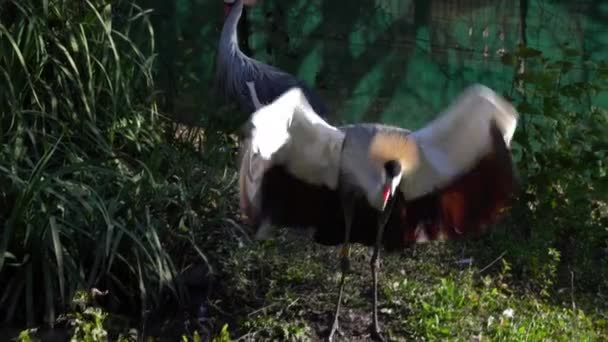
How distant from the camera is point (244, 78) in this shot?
7.15 m

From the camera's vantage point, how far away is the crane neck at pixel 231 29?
289 inches

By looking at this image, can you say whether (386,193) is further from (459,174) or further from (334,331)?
(334,331)

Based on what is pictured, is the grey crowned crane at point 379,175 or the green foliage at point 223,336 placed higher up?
the grey crowned crane at point 379,175

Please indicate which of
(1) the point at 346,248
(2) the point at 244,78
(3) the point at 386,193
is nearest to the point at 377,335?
(1) the point at 346,248

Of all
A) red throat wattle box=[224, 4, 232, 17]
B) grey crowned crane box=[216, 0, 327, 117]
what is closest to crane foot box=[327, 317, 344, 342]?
grey crowned crane box=[216, 0, 327, 117]

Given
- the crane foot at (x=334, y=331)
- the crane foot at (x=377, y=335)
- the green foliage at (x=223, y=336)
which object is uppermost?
the green foliage at (x=223, y=336)

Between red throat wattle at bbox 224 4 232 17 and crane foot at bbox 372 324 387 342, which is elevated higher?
red throat wattle at bbox 224 4 232 17

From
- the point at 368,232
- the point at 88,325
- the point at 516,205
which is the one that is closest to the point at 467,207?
the point at 368,232

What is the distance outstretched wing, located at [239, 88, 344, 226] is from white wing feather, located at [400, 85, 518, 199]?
0.42 meters

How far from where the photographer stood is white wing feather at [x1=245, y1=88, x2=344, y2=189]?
4.64 meters

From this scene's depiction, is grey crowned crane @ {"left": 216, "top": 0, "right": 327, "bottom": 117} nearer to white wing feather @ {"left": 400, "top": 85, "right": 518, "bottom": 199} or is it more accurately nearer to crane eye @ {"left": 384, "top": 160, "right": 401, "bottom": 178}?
white wing feather @ {"left": 400, "top": 85, "right": 518, "bottom": 199}

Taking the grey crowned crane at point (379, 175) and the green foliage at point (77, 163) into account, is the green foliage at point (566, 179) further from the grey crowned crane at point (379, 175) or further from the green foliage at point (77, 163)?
the green foliage at point (77, 163)

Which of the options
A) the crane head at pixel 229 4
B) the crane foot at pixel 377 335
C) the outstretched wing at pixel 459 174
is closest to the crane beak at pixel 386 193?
the outstretched wing at pixel 459 174

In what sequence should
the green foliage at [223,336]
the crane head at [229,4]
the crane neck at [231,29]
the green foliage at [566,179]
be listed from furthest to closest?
the crane head at [229,4], the crane neck at [231,29], the green foliage at [566,179], the green foliage at [223,336]
